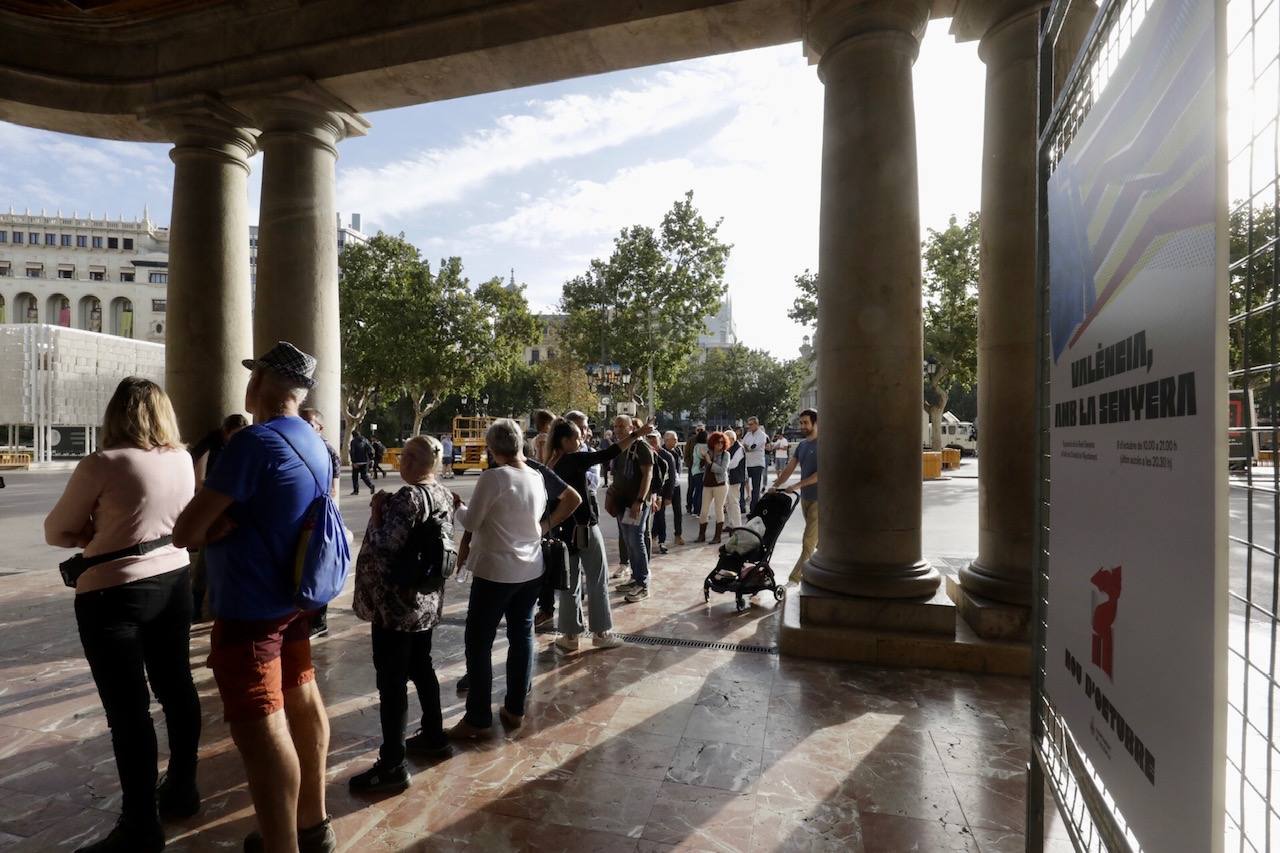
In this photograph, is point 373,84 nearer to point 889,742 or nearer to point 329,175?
point 329,175

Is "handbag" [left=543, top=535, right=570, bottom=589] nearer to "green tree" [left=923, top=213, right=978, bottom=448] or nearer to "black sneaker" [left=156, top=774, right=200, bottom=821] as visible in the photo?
"black sneaker" [left=156, top=774, right=200, bottom=821]

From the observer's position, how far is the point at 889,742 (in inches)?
149

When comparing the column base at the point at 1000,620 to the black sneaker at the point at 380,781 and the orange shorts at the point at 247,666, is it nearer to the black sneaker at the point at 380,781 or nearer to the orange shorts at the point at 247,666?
the black sneaker at the point at 380,781

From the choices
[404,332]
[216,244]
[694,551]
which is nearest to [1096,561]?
[216,244]

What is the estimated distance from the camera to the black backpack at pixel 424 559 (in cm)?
326

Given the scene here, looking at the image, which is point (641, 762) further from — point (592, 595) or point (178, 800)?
point (178, 800)

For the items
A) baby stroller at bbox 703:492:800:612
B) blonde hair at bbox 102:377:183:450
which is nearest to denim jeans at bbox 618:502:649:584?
baby stroller at bbox 703:492:800:612

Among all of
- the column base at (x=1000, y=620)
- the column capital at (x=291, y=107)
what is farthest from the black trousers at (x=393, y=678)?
the column capital at (x=291, y=107)

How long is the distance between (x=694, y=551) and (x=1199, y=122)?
923cm

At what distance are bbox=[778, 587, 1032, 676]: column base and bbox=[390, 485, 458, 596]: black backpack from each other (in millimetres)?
2981

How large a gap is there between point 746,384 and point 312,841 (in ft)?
196

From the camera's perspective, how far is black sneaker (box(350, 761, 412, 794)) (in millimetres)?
3256

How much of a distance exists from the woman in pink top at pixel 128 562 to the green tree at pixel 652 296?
27.5 metres

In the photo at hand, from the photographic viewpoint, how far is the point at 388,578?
3260 millimetres
